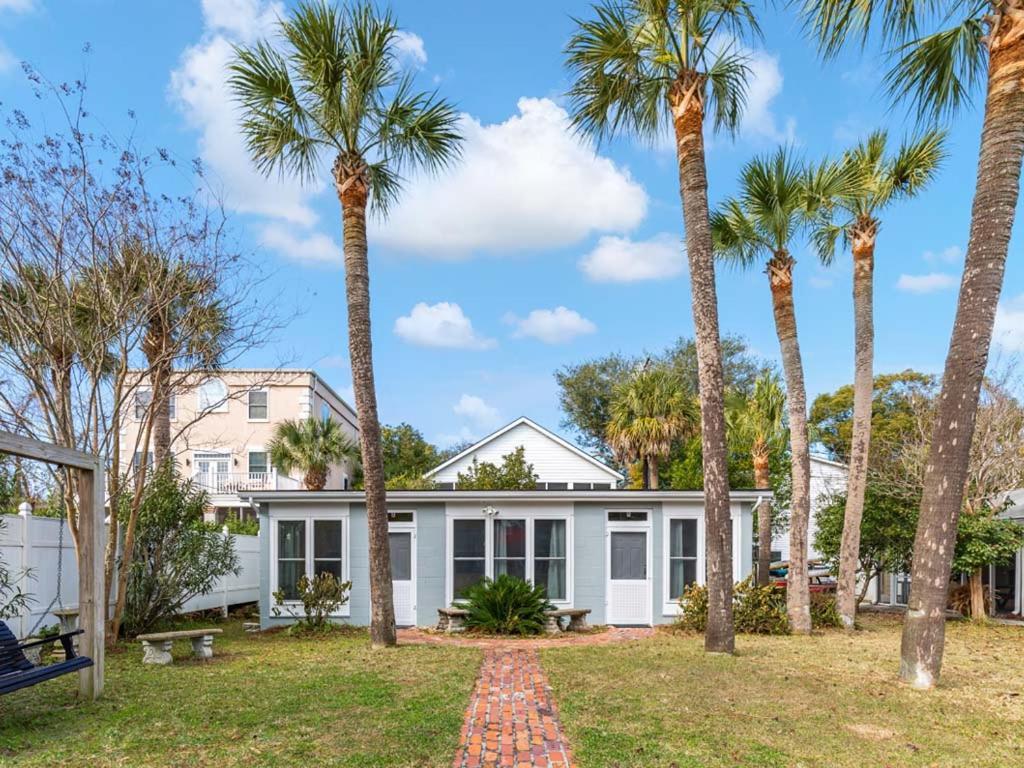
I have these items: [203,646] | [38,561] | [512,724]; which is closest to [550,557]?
[203,646]

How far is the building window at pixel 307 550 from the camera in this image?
14.6 meters

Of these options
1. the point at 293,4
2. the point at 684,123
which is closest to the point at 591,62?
the point at 684,123

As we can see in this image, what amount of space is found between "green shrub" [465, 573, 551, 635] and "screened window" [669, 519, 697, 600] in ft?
8.91

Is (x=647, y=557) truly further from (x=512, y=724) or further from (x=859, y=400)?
(x=512, y=724)

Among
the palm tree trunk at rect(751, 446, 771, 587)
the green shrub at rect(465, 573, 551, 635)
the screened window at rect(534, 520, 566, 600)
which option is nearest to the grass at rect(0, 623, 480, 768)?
the green shrub at rect(465, 573, 551, 635)

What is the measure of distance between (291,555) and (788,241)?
1089 cm

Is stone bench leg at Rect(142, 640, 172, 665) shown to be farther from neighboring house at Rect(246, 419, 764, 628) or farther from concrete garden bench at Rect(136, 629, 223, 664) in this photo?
neighboring house at Rect(246, 419, 764, 628)

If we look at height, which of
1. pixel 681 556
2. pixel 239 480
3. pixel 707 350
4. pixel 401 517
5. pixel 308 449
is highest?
pixel 707 350

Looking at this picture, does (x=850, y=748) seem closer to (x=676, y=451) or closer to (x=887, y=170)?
(x=887, y=170)

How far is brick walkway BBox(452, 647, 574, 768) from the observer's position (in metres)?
5.53

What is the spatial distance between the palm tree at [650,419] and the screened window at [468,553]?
40.8ft

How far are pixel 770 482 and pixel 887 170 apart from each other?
1363 centimetres

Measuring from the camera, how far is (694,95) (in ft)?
Answer: 36.1

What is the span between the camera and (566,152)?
1307 centimetres
